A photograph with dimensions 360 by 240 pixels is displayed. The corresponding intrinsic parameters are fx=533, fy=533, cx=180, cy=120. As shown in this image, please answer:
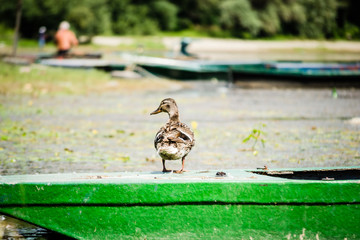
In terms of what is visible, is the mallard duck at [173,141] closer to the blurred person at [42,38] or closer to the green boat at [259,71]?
the green boat at [259,71]

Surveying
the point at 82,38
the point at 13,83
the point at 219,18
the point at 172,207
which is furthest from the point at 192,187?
the point at 219,18

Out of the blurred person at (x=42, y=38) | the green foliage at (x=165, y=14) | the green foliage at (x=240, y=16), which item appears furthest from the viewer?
the green foliage at (x=165, y=14)

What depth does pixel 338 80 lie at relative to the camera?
18.0 meters

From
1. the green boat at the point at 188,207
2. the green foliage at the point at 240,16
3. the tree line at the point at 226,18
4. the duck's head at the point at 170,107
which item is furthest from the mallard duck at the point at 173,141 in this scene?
the green foliage at the point at 240,16

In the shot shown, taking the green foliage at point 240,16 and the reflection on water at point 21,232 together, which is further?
the green foliage at point 240,16

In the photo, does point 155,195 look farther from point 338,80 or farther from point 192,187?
point 338,80

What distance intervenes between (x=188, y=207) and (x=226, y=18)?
44261 millimetres

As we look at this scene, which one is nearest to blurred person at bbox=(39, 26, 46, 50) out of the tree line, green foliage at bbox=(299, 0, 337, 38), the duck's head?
the tree line

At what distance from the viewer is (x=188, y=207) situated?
13.3ft

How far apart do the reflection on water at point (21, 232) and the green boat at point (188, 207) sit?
71cm

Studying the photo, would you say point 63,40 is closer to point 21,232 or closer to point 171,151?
point 21,232

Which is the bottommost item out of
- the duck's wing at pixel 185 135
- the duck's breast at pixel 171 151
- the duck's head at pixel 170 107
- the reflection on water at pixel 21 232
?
the reflection on water at pixel 21 232

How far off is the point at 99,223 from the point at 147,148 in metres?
4.58

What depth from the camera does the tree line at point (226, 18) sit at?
152 ft
